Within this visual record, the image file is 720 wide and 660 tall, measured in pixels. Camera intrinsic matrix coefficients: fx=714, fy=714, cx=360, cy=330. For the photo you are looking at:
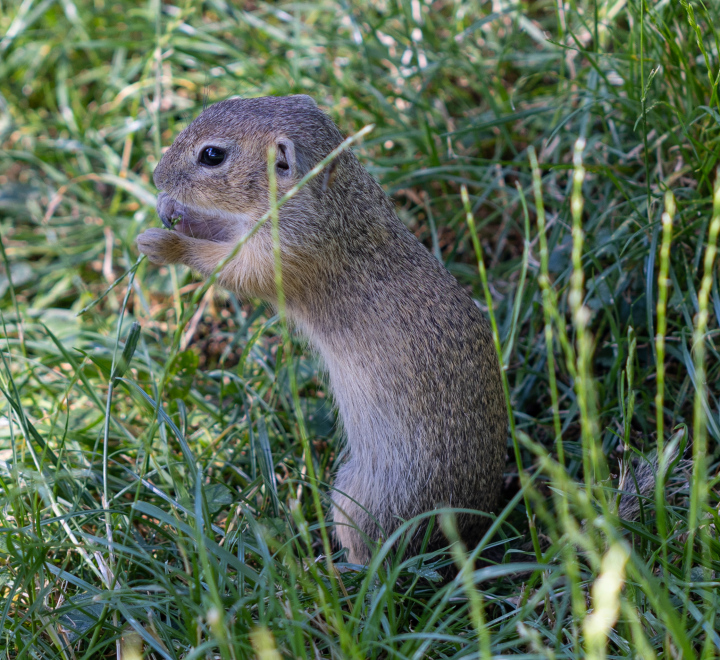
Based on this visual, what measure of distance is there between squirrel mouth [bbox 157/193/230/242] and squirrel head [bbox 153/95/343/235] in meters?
0.03

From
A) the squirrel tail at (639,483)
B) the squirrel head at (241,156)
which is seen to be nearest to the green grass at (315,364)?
the squirrel tail at (639,483)

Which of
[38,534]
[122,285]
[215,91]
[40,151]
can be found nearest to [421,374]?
[38,534]

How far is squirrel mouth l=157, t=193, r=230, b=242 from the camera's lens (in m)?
3.49

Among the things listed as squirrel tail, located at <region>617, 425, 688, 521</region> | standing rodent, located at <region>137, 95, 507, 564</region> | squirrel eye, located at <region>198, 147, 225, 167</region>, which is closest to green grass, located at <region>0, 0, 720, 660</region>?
squirrel tail, located at <region>617, 425, 688, 521</region>

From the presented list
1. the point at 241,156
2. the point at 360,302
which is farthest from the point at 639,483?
the point at 241,156

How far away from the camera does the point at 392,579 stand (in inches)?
91.3

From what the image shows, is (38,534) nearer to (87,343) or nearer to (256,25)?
(87,343)

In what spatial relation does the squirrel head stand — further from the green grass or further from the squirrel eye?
the green grass

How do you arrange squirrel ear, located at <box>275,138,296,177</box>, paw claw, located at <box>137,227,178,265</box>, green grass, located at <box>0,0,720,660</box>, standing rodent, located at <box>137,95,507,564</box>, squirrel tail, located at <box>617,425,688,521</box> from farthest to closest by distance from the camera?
paw claw, located at <box>137,227,178,265</box> → squirrel ear, located at <box>275,138,296,177</box> → standing rodent, located at <box>137,95,507,564</box> → squirrel tail, located at <box>617,425,688,521</box> → green grass, located at <box>0,0,720,660</box>

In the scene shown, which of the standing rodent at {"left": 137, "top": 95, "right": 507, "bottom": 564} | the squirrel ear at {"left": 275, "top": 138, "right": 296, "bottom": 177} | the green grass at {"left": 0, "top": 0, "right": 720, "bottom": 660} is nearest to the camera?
the green grass at {"left": 0, "top": 0, "right": 720, "bottom": 660}

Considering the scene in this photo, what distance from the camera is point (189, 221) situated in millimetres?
3648

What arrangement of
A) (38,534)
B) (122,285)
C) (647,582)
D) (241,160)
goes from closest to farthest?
1. (647,582)
2. (38,534)
3. (241,160)
4. (122,285)

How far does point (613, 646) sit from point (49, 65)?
604 cm

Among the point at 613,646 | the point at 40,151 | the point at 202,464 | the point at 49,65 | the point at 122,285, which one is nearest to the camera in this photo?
the point at 613,646
